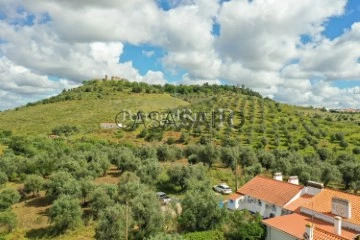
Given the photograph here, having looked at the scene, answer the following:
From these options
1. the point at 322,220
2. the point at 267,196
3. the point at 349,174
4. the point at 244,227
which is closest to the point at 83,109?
the point at 349,174

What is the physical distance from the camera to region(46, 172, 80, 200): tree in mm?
41438

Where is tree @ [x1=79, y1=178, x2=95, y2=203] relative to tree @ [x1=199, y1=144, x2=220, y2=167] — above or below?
below

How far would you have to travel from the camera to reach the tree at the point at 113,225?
93.4 ft

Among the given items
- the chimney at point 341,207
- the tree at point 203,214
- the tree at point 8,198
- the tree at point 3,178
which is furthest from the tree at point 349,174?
the tree at point 3,178

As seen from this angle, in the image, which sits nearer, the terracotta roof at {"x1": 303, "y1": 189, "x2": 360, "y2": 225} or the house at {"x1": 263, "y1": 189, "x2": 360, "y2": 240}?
the house at {"x1": 263, "y1": 189, "x2": 360, "y2": 240}

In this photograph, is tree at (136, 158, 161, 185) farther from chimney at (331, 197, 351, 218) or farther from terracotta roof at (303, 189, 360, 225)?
chimney at (331, 197, 351, 218)

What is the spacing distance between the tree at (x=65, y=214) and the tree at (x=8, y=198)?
1093 centimetres

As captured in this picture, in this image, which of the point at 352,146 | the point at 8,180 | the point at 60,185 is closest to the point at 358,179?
the point at 352,146

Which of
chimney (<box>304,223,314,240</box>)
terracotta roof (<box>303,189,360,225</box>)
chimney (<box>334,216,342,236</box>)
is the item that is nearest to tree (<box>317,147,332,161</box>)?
terracotta roof (<box>303,189,360,225</box>)

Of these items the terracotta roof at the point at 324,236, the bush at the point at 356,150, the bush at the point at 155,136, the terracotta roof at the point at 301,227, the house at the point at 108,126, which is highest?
the house at the point at 108,126

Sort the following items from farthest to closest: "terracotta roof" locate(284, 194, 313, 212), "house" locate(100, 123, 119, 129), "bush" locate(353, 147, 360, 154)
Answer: "house" locate(100, 123, 119, 129) < "bush" locate(353, 147, 360, 154) < "terracotta roof" locate(284, 194, 313, 212)

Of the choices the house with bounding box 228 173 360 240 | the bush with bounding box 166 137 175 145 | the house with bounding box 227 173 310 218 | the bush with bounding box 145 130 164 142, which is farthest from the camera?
the bush with bounding box 145 130 164 142

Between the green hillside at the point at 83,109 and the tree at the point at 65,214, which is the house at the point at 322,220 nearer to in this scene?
the tree at the point at 65,214

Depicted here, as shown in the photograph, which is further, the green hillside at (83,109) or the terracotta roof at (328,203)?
the green hillside at (83,109)
